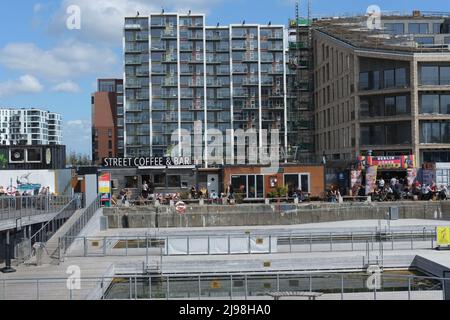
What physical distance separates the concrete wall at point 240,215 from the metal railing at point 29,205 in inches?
183

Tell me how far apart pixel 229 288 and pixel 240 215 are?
1929 cm

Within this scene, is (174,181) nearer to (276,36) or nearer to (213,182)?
(213,182)

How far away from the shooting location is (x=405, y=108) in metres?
56.0

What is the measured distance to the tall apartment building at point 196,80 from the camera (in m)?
100

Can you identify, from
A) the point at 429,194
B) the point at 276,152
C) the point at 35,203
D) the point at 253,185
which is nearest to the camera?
the point at 35,203

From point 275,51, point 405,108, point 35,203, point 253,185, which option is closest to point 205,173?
point 253,185

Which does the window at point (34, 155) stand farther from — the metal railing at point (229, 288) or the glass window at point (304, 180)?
the metal railing at point (229, 288)

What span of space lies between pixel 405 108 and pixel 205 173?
1965 cm

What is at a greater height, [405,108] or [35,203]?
[405,108]

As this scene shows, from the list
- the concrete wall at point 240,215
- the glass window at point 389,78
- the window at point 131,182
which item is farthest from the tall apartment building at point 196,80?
the concrete wall at point 240,215

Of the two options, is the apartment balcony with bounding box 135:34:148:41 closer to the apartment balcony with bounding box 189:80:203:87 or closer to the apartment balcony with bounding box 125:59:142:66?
the apartment balcony with bounding box 125:59:142:66

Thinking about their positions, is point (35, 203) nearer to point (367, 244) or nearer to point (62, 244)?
point (62, 244)

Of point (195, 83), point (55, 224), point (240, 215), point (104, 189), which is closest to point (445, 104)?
point (240, 215)
